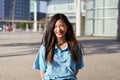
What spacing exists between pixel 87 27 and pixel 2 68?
33.2m

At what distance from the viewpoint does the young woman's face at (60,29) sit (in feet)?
9.91

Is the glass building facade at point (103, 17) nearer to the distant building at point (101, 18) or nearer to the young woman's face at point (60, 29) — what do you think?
the distant building at point (101, 18)

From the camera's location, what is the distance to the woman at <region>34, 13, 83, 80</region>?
296cm

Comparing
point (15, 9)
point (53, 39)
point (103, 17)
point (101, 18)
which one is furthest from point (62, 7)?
point (53, 39)

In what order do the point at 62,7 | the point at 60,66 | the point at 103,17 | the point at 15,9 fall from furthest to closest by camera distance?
the point at 15,9
the point at 62,7
the point at 103,17
the point at 60,66

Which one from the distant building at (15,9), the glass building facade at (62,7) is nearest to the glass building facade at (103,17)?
the glass building facade at (62,7)

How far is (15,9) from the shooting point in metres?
136

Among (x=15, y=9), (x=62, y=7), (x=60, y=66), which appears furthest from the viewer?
(x=15, y=9)

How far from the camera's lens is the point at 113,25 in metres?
40.1

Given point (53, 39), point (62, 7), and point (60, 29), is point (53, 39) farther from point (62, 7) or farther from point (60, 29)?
point (62, 7)

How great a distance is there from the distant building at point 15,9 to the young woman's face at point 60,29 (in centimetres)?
12328

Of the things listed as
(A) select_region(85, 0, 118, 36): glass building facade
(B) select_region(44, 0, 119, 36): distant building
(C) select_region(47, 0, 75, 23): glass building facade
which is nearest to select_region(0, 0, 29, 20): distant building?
(C) select_region(47, 0, 75, 23): glass building facade

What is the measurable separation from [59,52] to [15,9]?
134 meters

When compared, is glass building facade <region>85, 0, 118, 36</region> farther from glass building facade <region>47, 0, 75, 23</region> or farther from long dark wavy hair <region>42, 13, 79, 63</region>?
glass building facade <region>47, 0, 75, 23</region>
